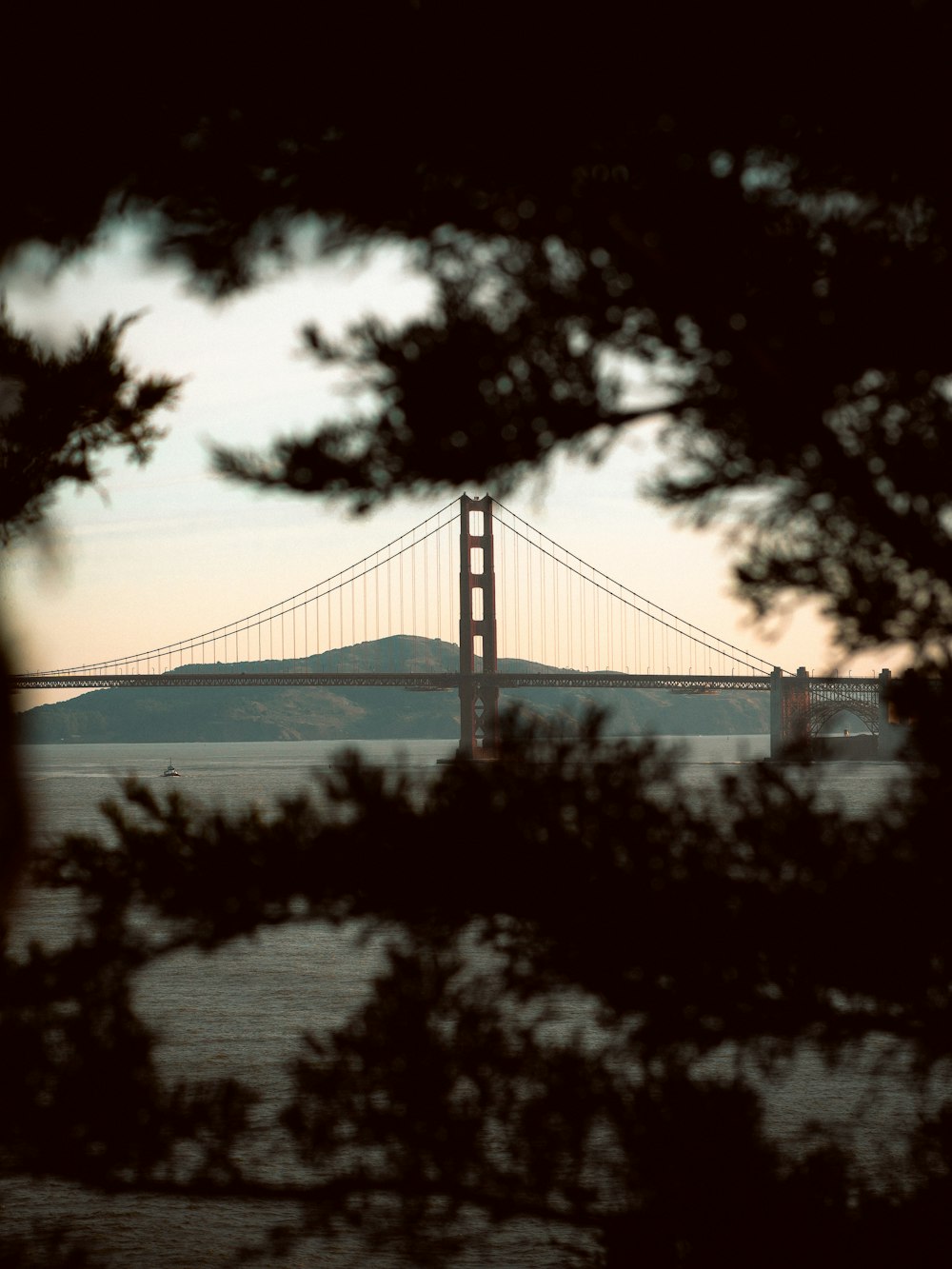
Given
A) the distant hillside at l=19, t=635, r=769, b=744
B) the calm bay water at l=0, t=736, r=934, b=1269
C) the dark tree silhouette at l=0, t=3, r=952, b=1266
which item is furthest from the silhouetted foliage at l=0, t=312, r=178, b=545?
the distant hillside at l=19, t=635, r=769, b=744

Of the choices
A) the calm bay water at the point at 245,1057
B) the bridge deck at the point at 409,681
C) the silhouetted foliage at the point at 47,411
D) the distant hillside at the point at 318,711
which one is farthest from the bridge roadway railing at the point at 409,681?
the distant hillside at the point at 318,711

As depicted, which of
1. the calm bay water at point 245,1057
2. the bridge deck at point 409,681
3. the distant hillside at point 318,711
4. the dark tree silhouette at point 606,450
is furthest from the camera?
the distant hillside at point 318,711

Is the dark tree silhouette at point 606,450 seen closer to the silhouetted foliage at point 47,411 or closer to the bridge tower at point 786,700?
the silhouetted foliage at point 47,411

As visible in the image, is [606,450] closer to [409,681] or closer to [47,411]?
[47,411]

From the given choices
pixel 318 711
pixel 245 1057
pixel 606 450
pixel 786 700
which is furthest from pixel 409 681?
pixel 318 711

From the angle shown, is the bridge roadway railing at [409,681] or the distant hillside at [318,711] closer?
the bridge roadway railing at [409,681]

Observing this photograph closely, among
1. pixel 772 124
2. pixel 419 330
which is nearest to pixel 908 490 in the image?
pixel 772 124

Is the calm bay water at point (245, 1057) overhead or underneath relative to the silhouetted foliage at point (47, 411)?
underneath

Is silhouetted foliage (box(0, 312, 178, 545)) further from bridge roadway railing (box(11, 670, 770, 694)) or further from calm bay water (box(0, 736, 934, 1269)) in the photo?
bridge roadway railing (box(11, 670, 770, 694))

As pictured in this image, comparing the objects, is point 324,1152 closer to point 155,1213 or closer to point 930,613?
point 930,613
